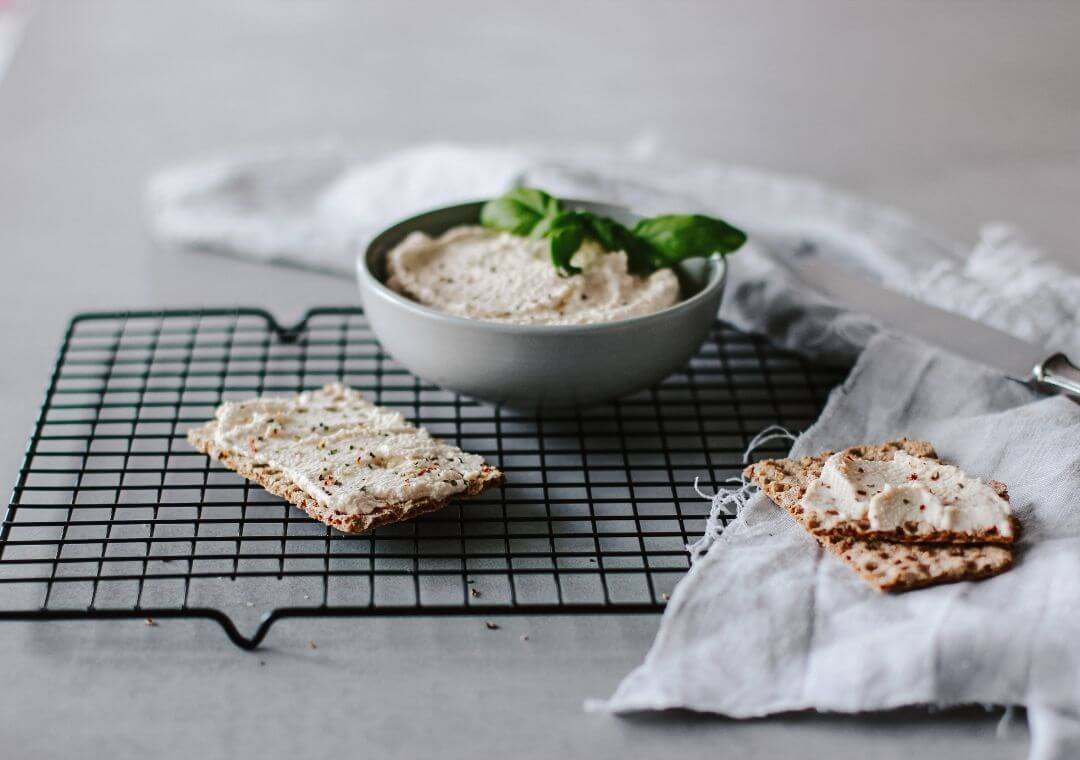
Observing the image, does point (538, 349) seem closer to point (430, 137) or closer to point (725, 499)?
point (725, 499)

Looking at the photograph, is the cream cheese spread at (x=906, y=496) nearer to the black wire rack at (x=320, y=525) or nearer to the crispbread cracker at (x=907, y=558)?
the crispbread cracker at (x=907, y=558)

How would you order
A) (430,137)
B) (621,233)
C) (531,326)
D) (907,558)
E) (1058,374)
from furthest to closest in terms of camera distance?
(430,137) → (621,233) → (1058,374) → (531,326) → (907,558)

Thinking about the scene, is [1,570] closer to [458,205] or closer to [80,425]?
[80,425]

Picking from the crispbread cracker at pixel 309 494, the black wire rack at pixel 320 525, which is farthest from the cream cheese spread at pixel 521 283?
the crispbread cracker at pixel 309 494

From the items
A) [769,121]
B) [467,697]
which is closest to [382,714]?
[467,697]

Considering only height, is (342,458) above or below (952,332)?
below

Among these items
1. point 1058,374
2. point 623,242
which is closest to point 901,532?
point 1058,374
